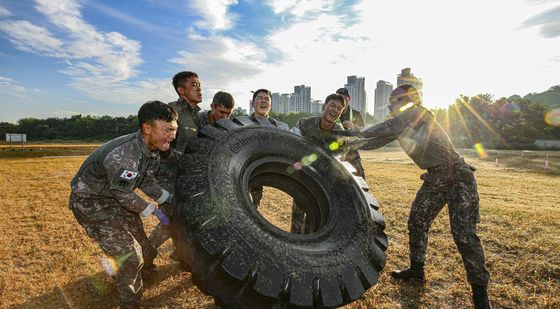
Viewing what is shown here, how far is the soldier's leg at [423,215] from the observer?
3872 mm

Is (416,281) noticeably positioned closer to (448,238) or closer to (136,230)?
(448,238)

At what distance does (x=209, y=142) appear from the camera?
2.86 m

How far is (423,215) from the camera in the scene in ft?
12.8

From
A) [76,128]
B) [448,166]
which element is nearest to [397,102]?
[448,166]

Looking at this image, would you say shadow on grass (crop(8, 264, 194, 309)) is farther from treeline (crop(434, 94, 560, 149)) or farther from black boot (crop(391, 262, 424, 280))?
treeline (crop(434, 94, 560, 149))

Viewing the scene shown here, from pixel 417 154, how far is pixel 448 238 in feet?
7.73

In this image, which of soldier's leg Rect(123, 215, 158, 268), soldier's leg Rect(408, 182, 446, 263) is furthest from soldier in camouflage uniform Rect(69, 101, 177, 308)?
soldier's leg Rect(408, 182, 446, 263)

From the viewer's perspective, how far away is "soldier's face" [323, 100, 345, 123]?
442 cm

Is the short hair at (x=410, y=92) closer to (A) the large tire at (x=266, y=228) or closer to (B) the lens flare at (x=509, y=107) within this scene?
(A) the large tire at (x=266, y=228)

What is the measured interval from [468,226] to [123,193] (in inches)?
138

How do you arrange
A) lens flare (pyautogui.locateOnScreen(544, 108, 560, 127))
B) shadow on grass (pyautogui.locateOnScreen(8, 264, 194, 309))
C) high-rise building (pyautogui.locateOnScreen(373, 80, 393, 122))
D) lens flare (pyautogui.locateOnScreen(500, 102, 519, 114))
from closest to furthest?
shadow on grass (pyautogui.locateOnScreen(8, 264, 194, 309)) < lens flare (pyautogui.locateOnScreen(544, 108, 560, 127)) < lens flare (pyautogui.locateOnScreen(500, 102, 519, 114)) < high-rise building (pyautogui.locateOnScreen(373, 80, 393, 122))

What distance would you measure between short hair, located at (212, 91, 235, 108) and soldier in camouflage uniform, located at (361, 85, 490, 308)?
6.18ft

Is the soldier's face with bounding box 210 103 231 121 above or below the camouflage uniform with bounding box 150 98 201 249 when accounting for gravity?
above

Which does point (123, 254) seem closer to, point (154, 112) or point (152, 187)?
point (152, 187)
